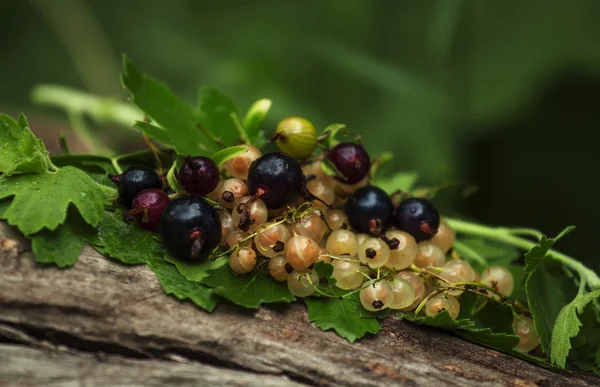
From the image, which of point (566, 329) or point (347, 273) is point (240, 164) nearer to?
point (347, 273)

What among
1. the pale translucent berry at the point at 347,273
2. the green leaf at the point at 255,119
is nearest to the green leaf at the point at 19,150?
the green leaf at the point at 255,119

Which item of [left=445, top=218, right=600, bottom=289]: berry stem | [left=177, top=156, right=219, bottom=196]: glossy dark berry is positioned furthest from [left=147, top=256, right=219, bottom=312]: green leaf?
[left=445, top=218, right=600, bottom=289]: berry stem

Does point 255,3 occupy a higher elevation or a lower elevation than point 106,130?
higher

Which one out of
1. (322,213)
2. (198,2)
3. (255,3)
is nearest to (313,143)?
(322,213)

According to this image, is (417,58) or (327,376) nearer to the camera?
(327,376)

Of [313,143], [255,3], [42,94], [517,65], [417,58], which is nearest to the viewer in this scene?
[313,143]

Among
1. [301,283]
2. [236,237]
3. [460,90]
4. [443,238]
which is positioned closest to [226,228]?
[236,237]

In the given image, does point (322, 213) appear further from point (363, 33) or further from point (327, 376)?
point (363, 33)

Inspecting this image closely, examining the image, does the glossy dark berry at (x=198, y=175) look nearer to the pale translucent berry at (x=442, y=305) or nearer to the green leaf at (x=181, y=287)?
the green leaf at (x=181, y=287)

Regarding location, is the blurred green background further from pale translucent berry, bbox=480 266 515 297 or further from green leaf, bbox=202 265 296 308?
green leaf, bbox=202 265 296 308
